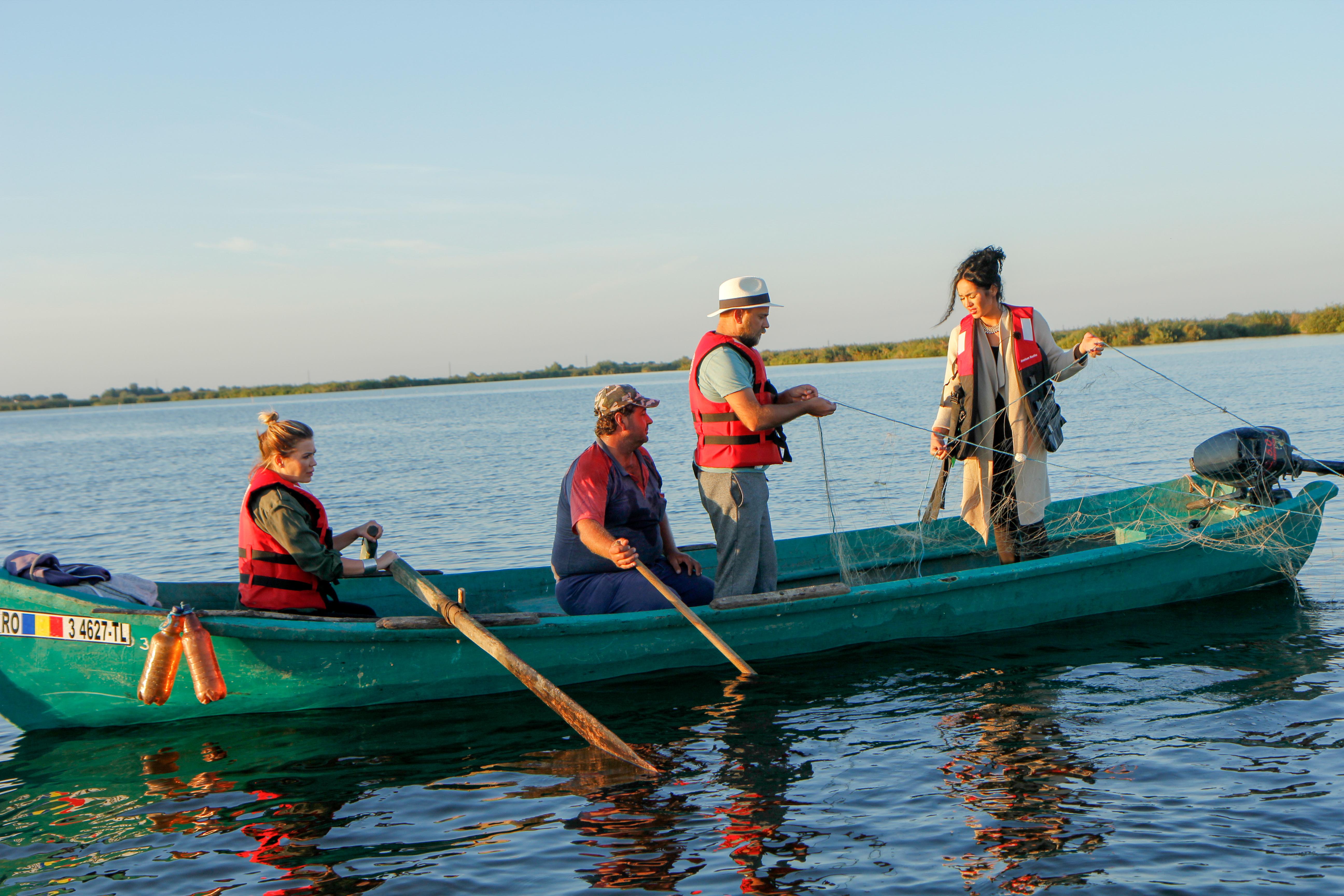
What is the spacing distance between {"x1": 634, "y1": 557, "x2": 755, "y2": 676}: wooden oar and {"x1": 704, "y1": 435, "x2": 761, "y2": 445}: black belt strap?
31.3 inches

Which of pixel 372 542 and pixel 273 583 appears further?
pixel 372 542

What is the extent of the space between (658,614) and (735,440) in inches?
43.2

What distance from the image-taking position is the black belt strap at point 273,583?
5.80 metres

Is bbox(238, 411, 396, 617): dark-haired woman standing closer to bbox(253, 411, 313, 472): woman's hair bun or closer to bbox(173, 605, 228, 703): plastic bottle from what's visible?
bbox(253, 411, 313, 472): woman's hair bun

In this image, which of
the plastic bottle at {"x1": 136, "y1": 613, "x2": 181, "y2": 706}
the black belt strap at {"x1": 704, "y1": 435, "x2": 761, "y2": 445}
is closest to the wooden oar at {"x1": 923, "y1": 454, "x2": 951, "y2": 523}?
the black belt strap at {"x1": 704, "y1": 435, "x2": 761, "y2": 445}

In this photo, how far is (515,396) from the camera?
7994 cm

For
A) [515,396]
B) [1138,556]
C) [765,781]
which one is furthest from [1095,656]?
[515,396]

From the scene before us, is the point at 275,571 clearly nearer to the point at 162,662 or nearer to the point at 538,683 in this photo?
the point at 162,662

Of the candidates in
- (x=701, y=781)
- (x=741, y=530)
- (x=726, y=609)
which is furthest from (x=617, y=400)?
(x=701, y=781)

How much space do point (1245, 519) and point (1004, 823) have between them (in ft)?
13.9

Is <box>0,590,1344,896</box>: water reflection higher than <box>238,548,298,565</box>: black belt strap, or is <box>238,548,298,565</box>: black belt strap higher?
<box>238,548,298,565</box>: black belt strap

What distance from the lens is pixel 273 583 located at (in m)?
5.80

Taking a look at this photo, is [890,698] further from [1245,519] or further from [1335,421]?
[1335,421]

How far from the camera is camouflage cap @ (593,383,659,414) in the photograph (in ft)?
18.7
